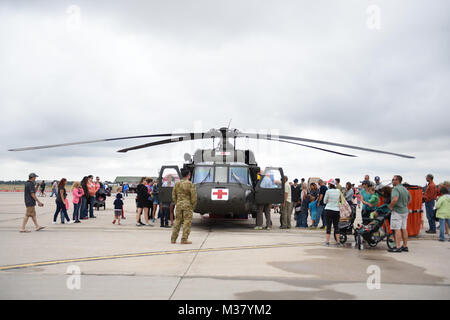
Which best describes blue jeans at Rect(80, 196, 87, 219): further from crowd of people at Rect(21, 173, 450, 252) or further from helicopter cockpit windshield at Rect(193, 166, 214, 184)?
helicopter cockpit windshield at Rect(193, 166, 214, 184)

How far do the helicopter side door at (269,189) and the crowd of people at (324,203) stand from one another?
0.52 meters

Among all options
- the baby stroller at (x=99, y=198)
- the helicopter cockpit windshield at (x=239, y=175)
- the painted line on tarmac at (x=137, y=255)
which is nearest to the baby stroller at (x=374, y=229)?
the painted line on tarmac at (x=137, y=255)

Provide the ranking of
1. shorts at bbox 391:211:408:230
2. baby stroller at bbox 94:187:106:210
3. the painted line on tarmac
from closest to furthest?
1. the painted line on tarmac
2. shorts at bbox 391:211:408:230
3. baby stroller at bbox 94:187:106:210

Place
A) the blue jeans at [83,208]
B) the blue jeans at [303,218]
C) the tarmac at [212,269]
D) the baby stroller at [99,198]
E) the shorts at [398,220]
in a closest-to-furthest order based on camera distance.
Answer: the tarmac at [212,269] < the shorts at [398,220] < the blue jeans at [303,218] < the blue jeans at [83,208] < the baby stroller at [99,198]

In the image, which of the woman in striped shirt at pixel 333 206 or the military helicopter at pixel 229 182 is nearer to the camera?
Answer: the woman in striped shirt at pixel 333 206

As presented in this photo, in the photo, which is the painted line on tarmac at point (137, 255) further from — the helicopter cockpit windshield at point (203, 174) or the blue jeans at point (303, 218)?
the blue jeans at point (303, 218)

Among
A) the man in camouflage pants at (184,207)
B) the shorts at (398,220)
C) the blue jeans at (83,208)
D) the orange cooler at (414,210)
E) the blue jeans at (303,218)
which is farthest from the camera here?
the blue jeans at (83,208)

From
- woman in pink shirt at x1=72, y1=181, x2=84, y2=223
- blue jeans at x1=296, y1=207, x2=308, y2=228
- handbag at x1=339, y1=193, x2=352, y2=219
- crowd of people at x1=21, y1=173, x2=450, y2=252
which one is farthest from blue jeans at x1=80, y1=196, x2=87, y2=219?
handbag at x1=339, y1=193, x2=352, y2=219

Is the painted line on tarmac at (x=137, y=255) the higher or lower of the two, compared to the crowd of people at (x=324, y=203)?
lower

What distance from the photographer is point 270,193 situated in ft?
40.0

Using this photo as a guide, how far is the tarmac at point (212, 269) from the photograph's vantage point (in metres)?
4.74

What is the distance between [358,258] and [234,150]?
7.43 m

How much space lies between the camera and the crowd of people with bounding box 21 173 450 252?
8516 mm
